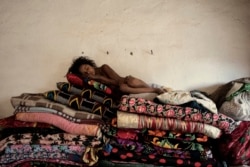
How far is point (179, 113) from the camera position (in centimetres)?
120

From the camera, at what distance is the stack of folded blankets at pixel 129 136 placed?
1.18 meters

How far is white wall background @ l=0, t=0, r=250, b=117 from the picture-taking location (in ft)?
5.40

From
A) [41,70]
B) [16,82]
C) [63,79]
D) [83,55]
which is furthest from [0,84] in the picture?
[83,55]

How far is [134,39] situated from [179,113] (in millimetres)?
683

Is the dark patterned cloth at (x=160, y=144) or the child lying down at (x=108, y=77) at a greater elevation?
the child lying down at (x=108, y=77)

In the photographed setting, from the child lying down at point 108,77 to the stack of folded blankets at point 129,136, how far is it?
176 mm

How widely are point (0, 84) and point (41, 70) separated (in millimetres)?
322

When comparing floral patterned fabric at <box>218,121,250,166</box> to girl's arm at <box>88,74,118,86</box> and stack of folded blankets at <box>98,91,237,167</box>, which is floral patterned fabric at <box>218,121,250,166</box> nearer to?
stack of folded blankets at <box>98,91,237,167</box>

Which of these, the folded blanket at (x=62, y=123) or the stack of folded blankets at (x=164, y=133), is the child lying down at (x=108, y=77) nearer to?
Answer: the stack of folded blankets at (x=164, y=133)

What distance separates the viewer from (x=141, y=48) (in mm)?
1668

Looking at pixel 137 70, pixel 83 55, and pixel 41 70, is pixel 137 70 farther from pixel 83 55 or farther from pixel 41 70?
pixel 41 70

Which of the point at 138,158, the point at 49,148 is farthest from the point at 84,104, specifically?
the point at 138,158

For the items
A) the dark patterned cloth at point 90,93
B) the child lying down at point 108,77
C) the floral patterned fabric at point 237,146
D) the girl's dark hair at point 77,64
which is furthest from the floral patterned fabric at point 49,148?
the floral patterned fabric at point 237,146

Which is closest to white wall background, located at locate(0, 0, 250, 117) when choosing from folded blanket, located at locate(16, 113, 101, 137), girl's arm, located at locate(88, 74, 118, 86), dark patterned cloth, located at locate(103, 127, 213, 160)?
girl's arm, located at locate(88, 74, 118, 86)
